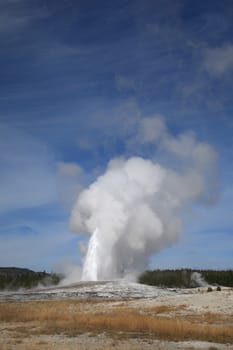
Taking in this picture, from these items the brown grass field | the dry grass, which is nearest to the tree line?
the brown grass field

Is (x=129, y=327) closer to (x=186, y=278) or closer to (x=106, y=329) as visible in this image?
(x=106, y=329)

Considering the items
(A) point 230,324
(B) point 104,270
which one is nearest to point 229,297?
(A) point 230,324

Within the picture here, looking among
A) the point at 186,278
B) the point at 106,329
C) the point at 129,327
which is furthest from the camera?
the point at 186,278

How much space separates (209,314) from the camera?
38.7 m

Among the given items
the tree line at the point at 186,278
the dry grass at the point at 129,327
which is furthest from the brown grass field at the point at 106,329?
the tree line at the point at 186,278

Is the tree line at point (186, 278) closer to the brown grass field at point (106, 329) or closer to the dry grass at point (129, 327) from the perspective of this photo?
the brown grass field at point (106, 329)

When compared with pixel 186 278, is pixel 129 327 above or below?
below

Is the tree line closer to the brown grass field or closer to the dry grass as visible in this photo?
the brown grass field

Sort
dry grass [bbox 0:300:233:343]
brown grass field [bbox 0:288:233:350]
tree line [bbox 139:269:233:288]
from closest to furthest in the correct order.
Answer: brown grass field [bbox 0:288:233:350]
dry grass [bbox 0:300:233:343]
tree line [bbox 139:269:233:288]

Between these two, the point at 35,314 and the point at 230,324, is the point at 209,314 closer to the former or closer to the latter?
the point at 230,324

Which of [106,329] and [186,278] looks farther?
[186,278]

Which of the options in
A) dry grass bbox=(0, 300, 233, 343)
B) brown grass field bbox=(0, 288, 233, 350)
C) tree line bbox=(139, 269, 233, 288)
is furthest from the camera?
tree line bbox=(139, 269, 233, 288)

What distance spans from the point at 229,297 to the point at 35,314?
18.6m

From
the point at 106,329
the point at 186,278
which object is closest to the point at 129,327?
the point at 106,329
